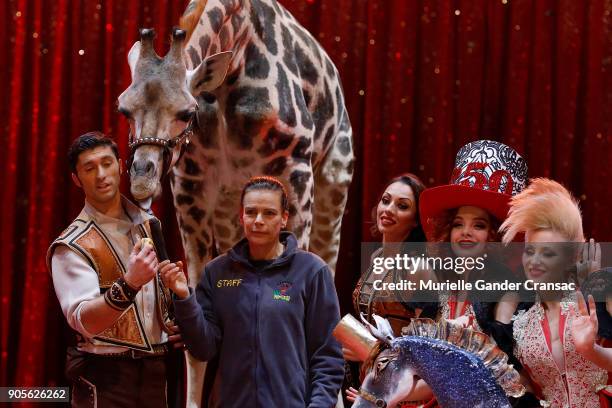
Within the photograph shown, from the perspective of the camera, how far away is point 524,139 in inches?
145

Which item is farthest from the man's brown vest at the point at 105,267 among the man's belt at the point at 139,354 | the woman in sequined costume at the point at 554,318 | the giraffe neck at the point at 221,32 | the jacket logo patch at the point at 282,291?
the woman in sequined costume at the point at 554,318

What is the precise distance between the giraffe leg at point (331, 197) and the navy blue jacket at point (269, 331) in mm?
1158

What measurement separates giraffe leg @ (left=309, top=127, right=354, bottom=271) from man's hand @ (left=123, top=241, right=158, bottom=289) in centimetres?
138

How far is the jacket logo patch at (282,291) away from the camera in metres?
2.23

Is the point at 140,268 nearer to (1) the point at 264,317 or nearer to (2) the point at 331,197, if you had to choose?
(1) the point at 264,317

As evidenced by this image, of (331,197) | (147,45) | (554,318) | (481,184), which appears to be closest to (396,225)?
(481,184)

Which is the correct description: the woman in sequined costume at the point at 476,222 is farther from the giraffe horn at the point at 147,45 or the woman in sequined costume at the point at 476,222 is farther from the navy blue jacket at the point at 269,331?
the giraffe horn at the point at 147,45

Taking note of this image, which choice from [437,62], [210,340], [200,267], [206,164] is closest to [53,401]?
[200,267]

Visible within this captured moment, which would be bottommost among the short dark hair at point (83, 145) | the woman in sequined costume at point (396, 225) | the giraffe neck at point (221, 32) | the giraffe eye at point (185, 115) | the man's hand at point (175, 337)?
the man's hand at point (175, 337)

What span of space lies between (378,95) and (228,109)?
3.35 feet

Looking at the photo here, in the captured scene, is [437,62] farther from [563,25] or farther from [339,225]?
[339,225]

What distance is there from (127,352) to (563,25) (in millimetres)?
2383

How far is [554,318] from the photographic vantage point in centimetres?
205

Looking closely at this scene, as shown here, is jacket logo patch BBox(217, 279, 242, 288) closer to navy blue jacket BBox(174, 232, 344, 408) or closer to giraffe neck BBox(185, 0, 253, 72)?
navy blue jacket BBox(174, 232, 344, 408)
